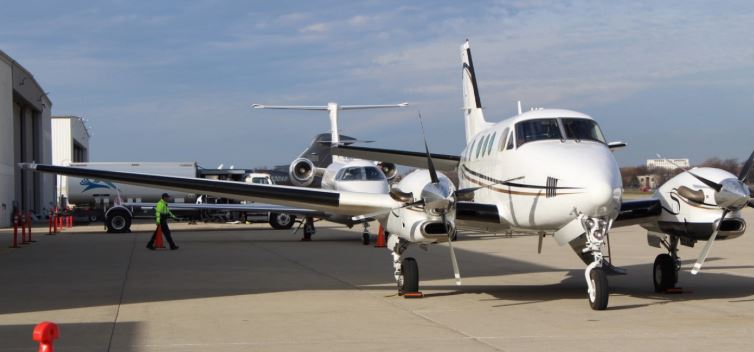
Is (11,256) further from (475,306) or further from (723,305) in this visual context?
(723,305)

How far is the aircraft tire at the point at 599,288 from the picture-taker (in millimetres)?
11375

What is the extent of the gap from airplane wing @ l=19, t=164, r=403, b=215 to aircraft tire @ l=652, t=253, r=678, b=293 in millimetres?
4247

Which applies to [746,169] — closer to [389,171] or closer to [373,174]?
[373,174]

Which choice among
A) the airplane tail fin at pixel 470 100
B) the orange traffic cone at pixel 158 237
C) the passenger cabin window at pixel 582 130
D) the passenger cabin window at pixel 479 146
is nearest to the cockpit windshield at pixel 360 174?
the orange traffic cone at pixel 158 237

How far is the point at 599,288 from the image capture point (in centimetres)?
1138

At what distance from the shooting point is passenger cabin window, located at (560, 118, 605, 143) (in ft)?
41.2

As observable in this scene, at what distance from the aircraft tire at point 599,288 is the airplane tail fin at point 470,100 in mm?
7704

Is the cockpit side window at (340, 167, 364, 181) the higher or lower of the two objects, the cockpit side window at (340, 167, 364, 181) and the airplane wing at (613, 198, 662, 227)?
the higher

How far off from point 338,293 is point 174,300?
8.32 feet

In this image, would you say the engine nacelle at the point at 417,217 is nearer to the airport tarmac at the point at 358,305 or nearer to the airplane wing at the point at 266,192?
the airplane wing at the point at 266,192

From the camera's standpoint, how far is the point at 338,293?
46.7 ft

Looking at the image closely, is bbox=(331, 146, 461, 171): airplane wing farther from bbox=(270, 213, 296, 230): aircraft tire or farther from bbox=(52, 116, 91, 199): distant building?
bbox=(52, 116, 91, 199): distant building

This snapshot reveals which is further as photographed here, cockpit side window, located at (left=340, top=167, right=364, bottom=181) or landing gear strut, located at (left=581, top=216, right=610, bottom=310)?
cockpit side window, located at (left=340, top=167, right=364, bottom=181)

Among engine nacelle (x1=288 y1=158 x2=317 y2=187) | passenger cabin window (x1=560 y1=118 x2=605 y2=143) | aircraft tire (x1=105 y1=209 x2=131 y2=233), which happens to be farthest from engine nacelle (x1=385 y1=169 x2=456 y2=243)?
aircraft tire (x1=105 y1=209 x2=131 y2=233)
